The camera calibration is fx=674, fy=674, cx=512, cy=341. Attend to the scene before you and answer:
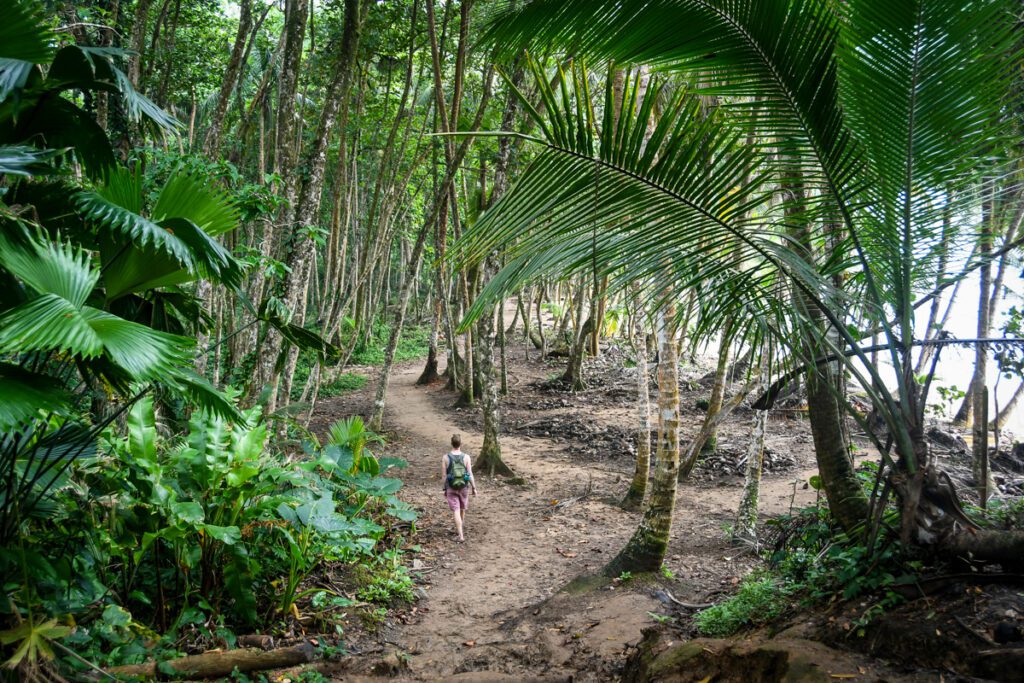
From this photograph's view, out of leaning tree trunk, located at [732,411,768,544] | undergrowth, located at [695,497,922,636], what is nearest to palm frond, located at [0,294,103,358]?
undergrowth, located at [695,497,922,636]

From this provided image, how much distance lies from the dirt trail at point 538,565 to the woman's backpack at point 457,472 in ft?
2.60

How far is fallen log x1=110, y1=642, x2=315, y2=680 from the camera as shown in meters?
3.83

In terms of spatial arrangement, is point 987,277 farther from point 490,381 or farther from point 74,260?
point 74,260

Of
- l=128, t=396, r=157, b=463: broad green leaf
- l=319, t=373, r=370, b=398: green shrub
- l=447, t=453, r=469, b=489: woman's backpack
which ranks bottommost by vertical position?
l=319, t=373, r=370, b=398: green shrub

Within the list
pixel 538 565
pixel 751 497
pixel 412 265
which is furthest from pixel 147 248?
pixel 412 265

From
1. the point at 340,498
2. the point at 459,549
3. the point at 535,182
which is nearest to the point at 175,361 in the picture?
the point at 535,182

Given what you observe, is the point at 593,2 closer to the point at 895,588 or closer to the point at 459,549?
the point at 895,588

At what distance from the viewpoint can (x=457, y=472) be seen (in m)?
8.31

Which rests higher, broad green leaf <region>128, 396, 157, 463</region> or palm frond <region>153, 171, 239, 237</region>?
palm frond <region>153, 171, 239, 237</region>

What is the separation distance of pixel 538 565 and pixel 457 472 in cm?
148

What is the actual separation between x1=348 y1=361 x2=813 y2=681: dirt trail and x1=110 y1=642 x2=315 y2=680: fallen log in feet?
2.83

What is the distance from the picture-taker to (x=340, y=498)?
24.4 ft

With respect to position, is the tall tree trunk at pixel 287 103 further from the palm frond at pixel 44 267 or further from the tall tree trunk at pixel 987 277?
the tall tree trunk at pixel 987 277

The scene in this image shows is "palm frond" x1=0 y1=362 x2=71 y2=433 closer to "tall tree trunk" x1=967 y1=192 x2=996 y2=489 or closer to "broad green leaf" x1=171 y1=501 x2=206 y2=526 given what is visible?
"broad green leaf" x1=171 y1=501 x2=206 y2=526
